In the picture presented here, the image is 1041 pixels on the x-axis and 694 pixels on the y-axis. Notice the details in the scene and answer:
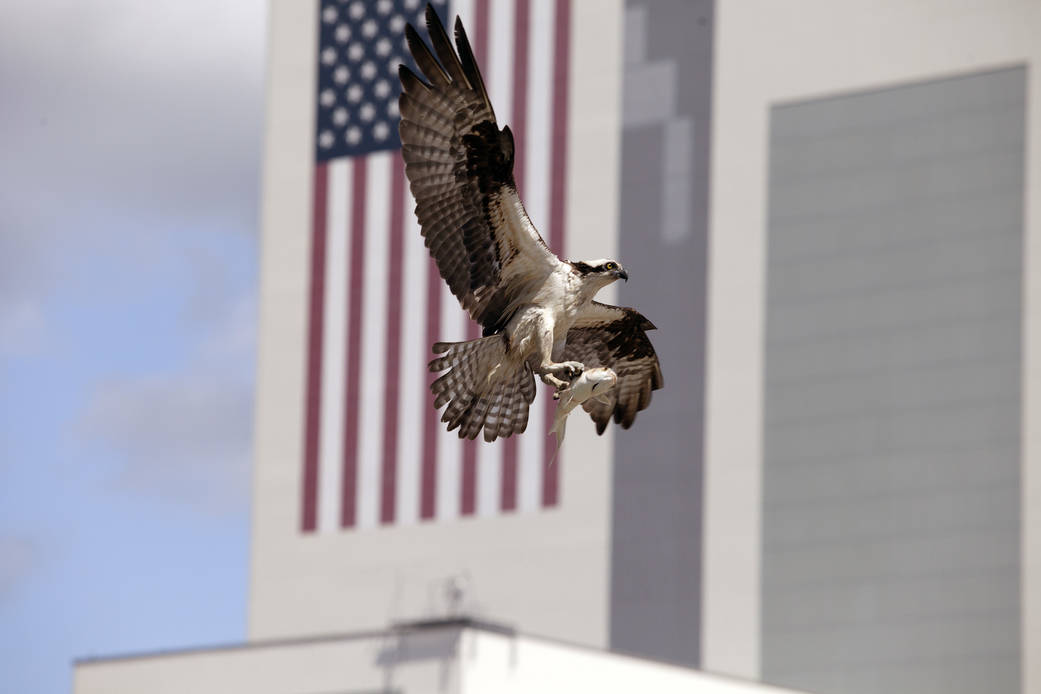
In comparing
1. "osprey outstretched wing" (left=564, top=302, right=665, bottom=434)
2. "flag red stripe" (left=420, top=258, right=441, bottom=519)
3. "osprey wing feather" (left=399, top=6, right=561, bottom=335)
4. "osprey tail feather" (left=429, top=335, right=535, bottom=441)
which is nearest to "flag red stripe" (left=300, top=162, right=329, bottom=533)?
"flag red stripe" (left=420, top=258, right=441, bottom=519)

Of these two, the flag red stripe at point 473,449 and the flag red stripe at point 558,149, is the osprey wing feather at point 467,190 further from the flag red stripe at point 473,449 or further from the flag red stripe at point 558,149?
the flag red stripe at point 558,149

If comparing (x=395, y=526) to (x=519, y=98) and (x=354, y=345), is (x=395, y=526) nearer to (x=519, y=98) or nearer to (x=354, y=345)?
(x=354, y=345)

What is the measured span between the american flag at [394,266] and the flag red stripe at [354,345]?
7 cm

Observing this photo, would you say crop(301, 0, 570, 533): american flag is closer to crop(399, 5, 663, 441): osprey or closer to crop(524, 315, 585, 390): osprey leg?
crop(399, 5, 663, 441): osprey

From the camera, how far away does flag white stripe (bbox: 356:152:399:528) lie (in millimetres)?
73812

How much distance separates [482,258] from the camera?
699 inches

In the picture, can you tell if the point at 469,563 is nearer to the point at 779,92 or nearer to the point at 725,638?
the point at 725,638

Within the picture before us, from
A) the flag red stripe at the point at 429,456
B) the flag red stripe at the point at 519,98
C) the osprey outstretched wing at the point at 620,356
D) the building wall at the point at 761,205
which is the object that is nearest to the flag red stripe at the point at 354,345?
the flag red stripe at the point at 429,456

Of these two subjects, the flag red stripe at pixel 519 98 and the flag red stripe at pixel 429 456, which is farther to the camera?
the flag red stripe at pixel 429 456

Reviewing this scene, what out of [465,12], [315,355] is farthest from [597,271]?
[315,355]

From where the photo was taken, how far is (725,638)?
242 feet

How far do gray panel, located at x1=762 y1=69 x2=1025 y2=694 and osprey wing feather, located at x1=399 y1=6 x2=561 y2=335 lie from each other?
54.2m

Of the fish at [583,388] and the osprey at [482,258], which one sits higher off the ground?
the osprey at [482,258]

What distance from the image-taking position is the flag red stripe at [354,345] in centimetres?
7494
